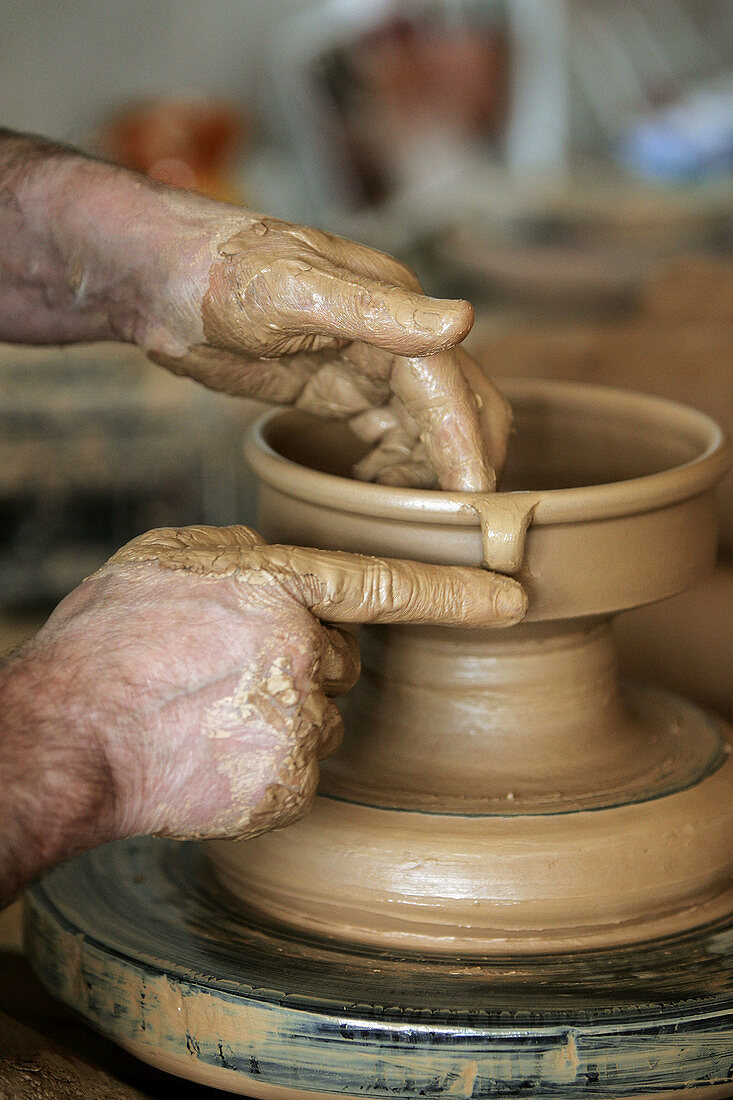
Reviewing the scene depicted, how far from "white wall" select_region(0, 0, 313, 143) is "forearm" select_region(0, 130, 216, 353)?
11.0 feet

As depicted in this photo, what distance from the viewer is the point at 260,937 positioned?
1.08 m

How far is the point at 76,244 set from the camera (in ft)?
4.02

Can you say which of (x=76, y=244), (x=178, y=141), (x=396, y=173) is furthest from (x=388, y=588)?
(x=396, y=173)

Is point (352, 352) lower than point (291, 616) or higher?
higher

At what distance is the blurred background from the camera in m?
2.96

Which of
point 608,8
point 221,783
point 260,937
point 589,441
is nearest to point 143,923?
point 260,937

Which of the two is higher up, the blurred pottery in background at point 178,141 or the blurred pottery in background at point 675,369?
the blurred pottery in background at point 178,141

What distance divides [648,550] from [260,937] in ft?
1.63

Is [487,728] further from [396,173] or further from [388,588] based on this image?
[396,173]

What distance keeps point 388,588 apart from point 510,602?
0.11 metres

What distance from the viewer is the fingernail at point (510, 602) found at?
3.24 feet

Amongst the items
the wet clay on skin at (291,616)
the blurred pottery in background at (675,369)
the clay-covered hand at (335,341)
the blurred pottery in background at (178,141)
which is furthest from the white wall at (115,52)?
the wet clay on skin at (291,616)

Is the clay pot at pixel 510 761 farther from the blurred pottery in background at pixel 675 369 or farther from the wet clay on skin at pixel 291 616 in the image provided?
the blurred pottery in background at pixel 675 369

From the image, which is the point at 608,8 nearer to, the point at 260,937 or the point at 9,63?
the point at 9,63
